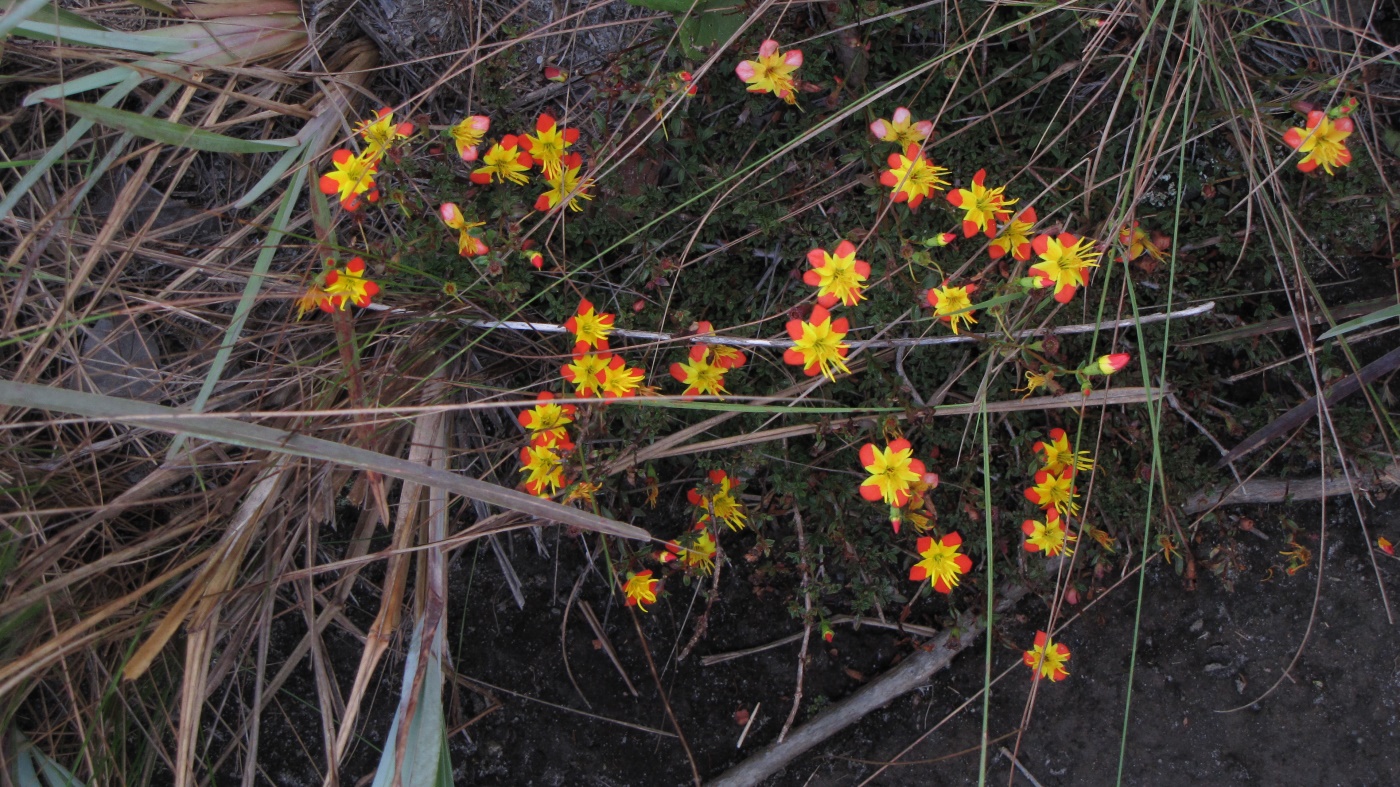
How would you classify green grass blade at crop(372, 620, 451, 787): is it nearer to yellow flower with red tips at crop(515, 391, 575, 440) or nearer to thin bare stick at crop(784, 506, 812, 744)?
yellow flower with red tips at crop(515, 391, 575, 440)

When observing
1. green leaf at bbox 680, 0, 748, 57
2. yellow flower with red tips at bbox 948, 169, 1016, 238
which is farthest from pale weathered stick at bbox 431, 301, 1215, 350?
green leaf at bbox 680, 0, 748, 57

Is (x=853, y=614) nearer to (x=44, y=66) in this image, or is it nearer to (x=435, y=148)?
(x=435, y=148)

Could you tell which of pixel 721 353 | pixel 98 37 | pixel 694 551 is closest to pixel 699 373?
pixel 721 353

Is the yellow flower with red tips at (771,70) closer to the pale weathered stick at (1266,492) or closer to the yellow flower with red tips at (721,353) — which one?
the yellow flower with red tips at (721,353)

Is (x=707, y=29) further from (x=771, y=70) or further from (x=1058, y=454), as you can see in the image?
(x=1058, y=454)

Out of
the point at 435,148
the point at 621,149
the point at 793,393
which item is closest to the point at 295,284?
the point at 435,148
